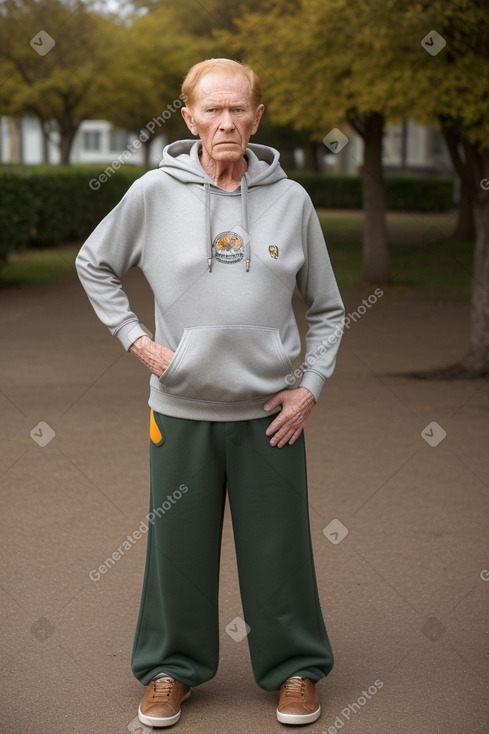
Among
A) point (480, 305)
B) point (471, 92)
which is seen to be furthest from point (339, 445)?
point (471, 92)

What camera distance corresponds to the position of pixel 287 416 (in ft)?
10.9

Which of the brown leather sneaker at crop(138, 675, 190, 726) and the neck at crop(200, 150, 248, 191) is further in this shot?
the brown leather sneaker at crop(138, 675, 190, 726)

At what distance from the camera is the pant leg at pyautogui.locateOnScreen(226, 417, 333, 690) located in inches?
133

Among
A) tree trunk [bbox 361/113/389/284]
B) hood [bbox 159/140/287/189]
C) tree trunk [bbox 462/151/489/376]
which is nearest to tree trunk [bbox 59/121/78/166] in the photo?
tree trunk [bbox 361/113/389/284]

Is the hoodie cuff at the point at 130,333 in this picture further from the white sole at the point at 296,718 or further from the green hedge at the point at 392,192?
the green hedge at the point at 392,192

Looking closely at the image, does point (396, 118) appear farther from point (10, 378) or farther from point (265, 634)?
point (265, 634)

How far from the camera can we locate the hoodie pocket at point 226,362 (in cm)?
319

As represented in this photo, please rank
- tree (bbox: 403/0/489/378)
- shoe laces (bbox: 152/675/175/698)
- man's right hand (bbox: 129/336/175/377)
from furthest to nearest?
tree (bbox: 403/0/489/378) → shoe laces (bbox: 152/675/175/698) → man's right hand (bbox: 129/336/175/377)

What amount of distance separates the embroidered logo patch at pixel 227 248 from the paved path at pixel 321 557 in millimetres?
1480


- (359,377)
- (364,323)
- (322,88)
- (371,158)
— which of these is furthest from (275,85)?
(359,377)

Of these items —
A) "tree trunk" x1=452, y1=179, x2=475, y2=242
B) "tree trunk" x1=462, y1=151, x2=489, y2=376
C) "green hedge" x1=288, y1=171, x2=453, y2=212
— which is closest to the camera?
"tree trunk" x1=462, y1=151, x2=489, y2=376

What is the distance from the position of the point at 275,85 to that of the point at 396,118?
5.88ft

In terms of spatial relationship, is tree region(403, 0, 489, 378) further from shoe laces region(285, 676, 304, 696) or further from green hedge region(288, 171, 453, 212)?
green hedge region(288, 171, 453, 212)

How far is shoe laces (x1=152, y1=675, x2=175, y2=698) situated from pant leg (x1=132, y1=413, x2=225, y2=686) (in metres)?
0.03
